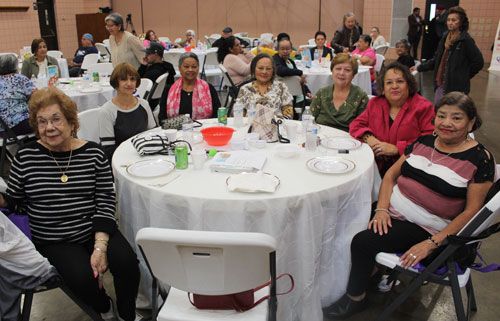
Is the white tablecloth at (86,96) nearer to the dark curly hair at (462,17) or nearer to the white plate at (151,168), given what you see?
the white plate at (151,168)

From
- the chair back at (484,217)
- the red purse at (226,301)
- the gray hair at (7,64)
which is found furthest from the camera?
the gray hair at (7,64)

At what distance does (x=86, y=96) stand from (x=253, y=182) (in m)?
3.25

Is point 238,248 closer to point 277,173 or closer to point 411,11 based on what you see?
point 277,173

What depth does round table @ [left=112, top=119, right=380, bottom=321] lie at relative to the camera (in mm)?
1858

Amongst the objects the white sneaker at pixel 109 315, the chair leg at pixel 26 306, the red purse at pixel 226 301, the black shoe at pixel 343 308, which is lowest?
the black shoe at pixel 343 308

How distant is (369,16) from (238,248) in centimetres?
1320

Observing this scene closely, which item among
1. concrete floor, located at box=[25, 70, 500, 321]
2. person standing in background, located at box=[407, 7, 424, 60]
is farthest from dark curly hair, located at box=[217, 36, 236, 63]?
person standing in background, located at box=[407, 7, 424, 60]

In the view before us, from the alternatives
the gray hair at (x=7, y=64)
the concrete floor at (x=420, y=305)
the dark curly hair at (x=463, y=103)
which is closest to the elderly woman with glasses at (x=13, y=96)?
the gray hair at (x=7, y=64)

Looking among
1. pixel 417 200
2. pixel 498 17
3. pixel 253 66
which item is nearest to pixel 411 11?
pixel 498 17

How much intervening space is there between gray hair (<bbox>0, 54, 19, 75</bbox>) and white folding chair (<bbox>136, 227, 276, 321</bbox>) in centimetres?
340

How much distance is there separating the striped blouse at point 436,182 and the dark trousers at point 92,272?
142 centimetres

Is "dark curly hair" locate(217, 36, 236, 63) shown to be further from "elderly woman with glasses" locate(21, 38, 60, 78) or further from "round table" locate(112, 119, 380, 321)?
"round table" locate(112, 119, 380, 321)

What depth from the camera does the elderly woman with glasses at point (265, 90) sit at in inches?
142

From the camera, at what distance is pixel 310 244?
1955 mm
